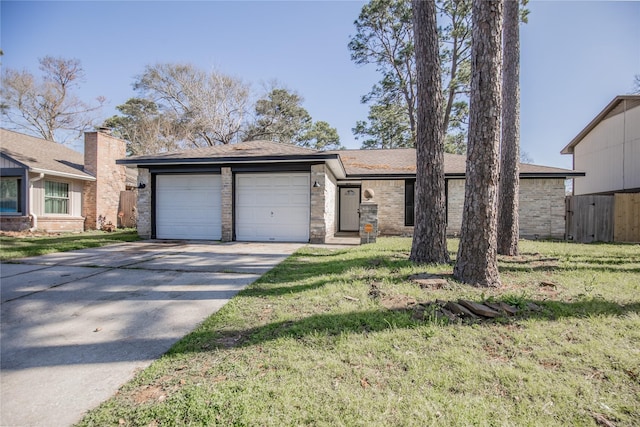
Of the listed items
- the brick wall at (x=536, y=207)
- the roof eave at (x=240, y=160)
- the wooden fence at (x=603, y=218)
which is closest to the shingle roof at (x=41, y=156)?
the roof eave at (x=240, y=160)

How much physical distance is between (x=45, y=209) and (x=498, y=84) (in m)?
16.4

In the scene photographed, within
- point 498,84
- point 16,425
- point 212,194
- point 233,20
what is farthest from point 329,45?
point 16,425

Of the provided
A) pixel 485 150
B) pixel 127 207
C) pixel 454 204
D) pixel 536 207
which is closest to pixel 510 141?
pixel 485 150

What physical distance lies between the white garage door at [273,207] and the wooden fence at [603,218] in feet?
35.4

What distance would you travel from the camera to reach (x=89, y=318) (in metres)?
3.29

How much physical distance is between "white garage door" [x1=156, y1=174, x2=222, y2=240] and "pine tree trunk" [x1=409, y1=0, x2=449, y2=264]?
7.30 metres

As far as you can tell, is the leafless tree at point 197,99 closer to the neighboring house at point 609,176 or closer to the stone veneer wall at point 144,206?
the stone veneer wall at point 144,206

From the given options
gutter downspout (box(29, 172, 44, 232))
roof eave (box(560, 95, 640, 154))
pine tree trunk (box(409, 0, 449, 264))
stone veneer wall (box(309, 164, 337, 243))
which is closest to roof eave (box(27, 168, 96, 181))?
gutter downspout (box(29, 172, 44, 232))

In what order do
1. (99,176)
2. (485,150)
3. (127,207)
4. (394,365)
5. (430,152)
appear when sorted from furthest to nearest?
(127,207), (99,176), (430,152), (485,150), (394,365)

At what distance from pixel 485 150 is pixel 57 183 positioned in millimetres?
16382

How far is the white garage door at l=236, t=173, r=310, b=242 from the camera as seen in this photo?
992 cm

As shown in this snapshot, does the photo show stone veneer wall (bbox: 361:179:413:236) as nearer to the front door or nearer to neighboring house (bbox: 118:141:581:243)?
the front door

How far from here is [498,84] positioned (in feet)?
13.8

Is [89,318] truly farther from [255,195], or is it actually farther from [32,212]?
[32,212]
